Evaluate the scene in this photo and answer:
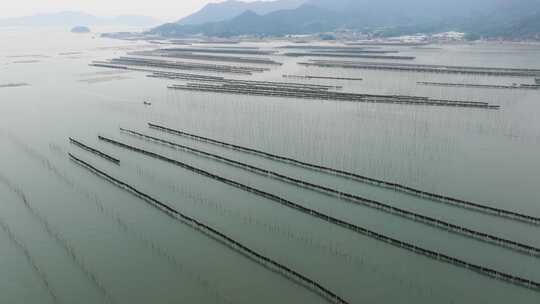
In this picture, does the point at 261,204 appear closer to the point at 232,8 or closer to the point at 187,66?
the point at 187,66

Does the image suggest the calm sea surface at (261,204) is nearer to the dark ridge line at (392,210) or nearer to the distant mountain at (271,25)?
the dark ridge line at (392,210)

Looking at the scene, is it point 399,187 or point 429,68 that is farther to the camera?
point 429,68

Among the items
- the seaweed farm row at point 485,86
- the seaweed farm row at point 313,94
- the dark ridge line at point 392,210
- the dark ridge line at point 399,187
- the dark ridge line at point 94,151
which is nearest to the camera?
the dark ridge line at point 392,210

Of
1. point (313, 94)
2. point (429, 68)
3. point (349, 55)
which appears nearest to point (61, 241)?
point (313, 94)

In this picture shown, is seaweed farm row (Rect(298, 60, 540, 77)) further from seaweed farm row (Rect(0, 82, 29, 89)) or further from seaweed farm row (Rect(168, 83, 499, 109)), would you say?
seaweed farm row (Rect(0, 82, 29, 89))

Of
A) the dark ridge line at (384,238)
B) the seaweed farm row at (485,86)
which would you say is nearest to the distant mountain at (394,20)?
the seaweed farm row at (485,86)

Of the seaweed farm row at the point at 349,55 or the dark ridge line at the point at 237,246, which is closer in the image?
the dark ridge line at the point at 237,246
